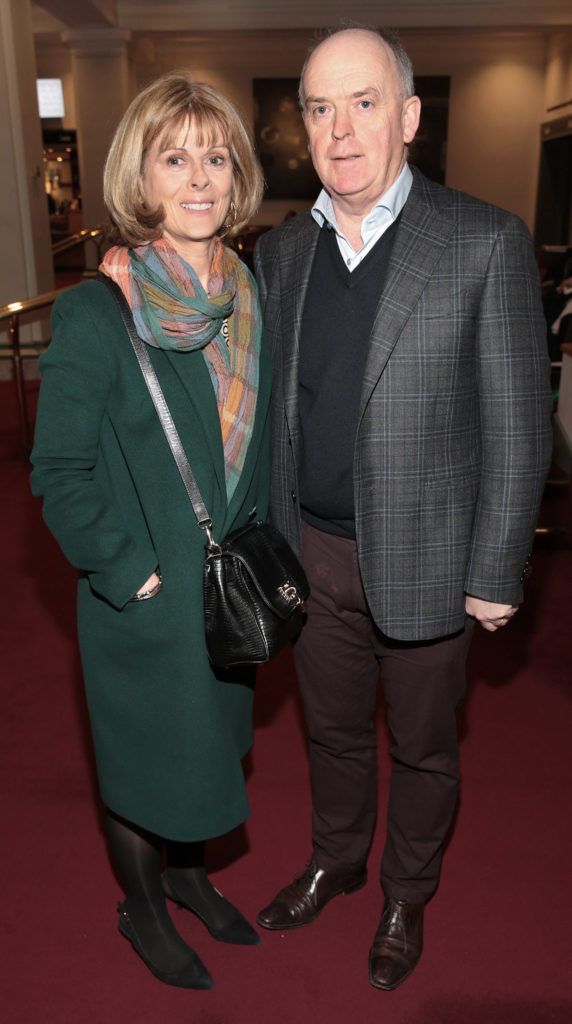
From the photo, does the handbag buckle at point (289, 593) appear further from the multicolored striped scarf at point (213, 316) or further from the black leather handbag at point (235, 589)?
the multicolored striped scarf at point (213, 316)

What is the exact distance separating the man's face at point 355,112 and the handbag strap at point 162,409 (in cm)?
46

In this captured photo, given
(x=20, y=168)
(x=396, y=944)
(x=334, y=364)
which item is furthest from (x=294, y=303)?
(x=20, y=168)

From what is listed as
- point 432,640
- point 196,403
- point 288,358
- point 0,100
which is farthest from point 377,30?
point 0,100

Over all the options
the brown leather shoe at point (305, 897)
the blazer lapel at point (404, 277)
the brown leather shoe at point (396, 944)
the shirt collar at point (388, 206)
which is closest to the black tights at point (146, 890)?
the brown leather shoe at point (305, 897)

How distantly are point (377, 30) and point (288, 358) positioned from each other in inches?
25.0

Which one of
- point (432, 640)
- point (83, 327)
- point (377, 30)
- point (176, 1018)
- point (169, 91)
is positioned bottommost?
point (176, 1018)

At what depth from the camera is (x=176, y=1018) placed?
192 cm

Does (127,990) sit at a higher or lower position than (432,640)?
lower

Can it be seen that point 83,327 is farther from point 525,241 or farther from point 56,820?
point 56,820

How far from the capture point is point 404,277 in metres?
1.65

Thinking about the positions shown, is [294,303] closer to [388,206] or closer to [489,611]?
[388,206]

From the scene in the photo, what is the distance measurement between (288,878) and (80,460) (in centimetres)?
132

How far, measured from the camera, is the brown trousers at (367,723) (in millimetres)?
1899

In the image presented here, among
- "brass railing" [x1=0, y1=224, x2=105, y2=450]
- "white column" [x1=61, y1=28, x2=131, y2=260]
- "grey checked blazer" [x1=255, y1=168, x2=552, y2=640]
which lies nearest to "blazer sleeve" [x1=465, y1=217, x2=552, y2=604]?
"grey checked blazer" [x1=255, y1=168, x2=552, y2=640]
